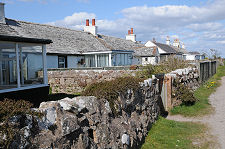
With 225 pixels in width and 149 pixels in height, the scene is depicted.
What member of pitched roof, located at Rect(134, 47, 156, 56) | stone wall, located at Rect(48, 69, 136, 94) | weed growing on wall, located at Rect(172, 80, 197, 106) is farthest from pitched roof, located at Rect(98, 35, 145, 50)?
weed growing on wall, located at Rect(172, 80, 197, 106)

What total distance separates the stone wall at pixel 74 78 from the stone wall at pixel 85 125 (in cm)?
833

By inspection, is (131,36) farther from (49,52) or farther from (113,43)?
(49,52)

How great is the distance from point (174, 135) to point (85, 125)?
4445 millimetres

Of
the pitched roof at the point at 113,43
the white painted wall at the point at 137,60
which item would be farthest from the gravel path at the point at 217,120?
the white painted wall at the point at 137,60

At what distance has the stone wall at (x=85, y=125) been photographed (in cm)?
300

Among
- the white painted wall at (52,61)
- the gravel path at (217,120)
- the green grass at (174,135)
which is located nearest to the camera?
the green grass at (174,135)

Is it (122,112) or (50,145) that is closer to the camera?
(50,145)

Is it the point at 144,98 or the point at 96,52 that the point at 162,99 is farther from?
the point at 96,52

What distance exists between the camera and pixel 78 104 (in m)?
4.02

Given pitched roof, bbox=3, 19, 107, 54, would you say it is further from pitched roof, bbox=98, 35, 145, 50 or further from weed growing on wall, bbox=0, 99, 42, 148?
weed growing on wall, bbox=0, 99, 42, 148

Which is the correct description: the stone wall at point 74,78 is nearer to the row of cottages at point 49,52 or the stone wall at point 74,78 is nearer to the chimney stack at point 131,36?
the row of cottages at point 49,52

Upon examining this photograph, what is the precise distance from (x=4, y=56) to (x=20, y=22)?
11.9 meters

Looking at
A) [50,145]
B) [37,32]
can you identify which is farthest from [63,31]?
[50,145]

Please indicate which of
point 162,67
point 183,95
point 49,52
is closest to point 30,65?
point 49,52
